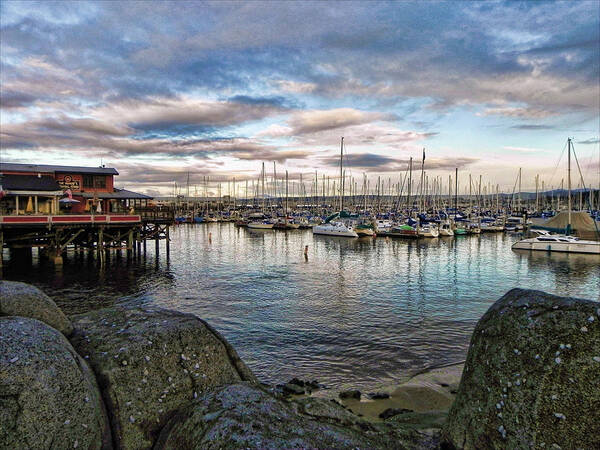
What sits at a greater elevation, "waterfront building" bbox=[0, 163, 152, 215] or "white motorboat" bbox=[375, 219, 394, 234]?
"waterfront building" bbox=[0, 163, 152, 215]

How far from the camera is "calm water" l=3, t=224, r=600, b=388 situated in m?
14.9

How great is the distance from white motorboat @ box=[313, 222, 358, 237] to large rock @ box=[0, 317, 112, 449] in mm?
62695

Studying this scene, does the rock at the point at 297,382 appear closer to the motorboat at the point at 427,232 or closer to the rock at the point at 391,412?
the rock at the point at 391,412

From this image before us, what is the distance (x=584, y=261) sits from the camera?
40.6 m

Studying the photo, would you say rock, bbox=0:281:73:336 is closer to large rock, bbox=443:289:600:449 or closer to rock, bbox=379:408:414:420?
large rock, bbox=443:289:600:449

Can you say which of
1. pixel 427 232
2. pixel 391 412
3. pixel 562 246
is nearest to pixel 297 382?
pixel 391 412

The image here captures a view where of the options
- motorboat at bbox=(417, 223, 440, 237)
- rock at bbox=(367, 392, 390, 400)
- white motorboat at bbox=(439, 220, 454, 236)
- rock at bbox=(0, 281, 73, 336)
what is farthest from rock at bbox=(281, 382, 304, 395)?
white motorboat at bbox=(439, 220, 454, 236)

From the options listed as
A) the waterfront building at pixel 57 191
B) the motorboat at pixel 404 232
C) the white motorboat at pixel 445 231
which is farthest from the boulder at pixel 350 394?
the white motorboat at pixel 445 231

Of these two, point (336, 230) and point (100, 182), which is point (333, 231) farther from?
point (100, 182)

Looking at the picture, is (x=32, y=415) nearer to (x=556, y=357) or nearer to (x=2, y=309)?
(x=2, y=309)

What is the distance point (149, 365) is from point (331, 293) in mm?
20364

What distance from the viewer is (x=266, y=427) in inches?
180

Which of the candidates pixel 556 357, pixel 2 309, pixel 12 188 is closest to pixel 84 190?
pixel 12 188

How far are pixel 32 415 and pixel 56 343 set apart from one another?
945 millimetres
